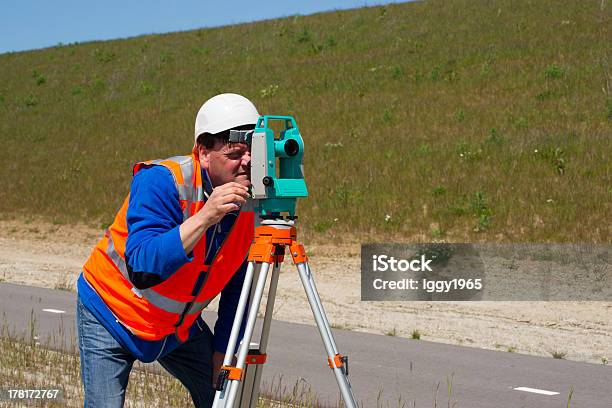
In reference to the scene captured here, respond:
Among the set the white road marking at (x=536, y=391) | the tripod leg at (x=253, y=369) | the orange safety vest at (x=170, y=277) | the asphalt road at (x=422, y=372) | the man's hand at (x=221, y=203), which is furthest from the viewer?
the white road marking at (x=536, y=391)

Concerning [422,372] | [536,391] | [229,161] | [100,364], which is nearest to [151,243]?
[229,161]

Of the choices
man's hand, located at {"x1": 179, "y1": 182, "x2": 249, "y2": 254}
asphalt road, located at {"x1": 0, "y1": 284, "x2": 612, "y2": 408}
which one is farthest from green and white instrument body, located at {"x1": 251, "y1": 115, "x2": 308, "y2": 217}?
asphalt road, located at {"x1": 0, "y1": 284, "x2": 612, "y2": 408}

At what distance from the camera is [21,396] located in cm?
685

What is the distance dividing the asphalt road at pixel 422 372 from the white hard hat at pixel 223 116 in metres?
3.52

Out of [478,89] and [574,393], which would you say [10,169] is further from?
[574,393]

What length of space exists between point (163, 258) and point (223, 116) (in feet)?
2.15

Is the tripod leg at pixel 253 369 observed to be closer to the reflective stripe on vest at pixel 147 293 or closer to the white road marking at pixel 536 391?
the reflective stripe on vest at pixel 147 293

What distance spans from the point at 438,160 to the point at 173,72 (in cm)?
2100

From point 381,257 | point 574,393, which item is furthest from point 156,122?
point 574,393

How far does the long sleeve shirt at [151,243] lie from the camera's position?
3.50 m

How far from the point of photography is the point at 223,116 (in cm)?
382

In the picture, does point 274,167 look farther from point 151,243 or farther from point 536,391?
point 536,391

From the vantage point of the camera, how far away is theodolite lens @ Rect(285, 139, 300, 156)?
362 centimetres
